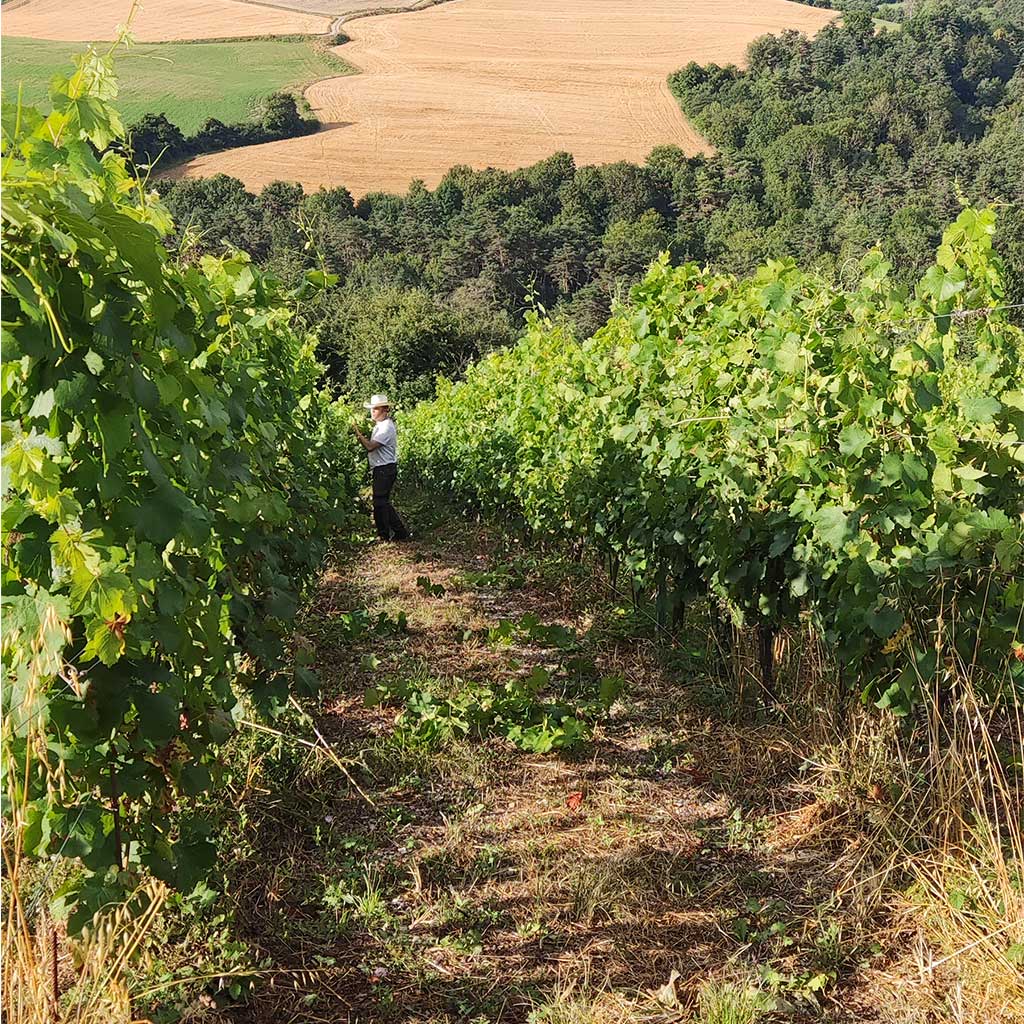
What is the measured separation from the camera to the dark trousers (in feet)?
29.5

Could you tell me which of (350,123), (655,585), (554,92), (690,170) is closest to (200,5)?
(350,123)

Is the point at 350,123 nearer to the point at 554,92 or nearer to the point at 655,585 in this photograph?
the point at 554,92

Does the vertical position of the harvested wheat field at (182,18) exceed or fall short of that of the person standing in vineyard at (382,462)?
it exceeds it

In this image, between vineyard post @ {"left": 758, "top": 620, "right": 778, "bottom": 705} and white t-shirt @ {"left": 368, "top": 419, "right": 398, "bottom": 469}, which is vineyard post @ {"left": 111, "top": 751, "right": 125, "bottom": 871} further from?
white t-shirt @ {"left": 368, "top": 419, "right": 398, "bottom": 469}

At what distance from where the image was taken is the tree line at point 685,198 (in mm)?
38094

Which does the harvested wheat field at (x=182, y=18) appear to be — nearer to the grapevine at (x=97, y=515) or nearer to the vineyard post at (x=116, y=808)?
the grapevine at (x=97, y=515)

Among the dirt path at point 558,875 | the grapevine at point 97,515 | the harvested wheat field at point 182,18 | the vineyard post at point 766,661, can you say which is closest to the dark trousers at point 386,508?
the dirt path at point 558,875

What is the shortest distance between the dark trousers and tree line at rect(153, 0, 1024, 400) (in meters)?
26.0

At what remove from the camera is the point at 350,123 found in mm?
54344

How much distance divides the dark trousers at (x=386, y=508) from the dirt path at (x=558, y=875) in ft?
15.4

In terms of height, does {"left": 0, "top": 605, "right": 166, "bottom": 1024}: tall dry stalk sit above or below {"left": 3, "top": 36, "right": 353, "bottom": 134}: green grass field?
below

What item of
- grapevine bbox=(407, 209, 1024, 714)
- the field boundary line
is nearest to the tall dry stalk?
grapevine bbox=(407, 209, 1024, 714)

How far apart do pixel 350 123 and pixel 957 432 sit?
56.4m

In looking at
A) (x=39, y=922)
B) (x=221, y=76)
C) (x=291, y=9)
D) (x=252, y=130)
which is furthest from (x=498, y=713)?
(x=291, y=9)
